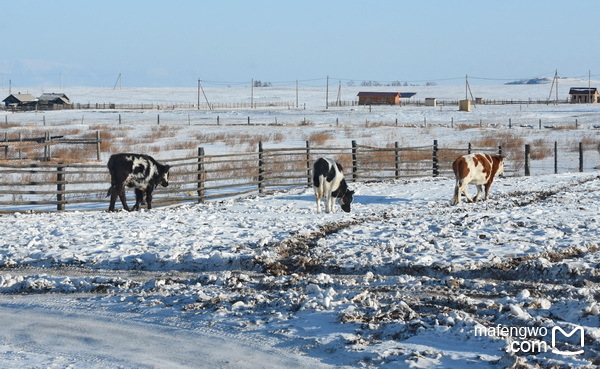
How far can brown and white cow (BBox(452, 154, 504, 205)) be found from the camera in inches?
740

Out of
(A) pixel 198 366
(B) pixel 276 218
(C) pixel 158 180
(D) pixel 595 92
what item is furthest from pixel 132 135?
(D) pixel 595 92

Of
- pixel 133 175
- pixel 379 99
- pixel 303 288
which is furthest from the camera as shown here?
pixel 379 99

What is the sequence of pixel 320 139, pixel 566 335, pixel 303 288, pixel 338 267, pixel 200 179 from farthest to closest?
pixel 320 139 → pixel 200 179 → pixel 338 267 → pixel 303 288 → pixel 566 335

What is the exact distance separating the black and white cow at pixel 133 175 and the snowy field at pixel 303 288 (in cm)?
139

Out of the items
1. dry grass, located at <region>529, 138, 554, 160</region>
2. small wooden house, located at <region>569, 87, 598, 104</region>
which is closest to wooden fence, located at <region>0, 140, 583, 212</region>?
dry grass, located at <region>529, 138, 554, 160</region>

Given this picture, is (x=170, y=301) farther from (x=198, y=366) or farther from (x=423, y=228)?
(x=423, y=228)

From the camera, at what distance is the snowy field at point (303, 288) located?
6664 mm

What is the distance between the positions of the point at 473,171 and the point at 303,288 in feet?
36.8

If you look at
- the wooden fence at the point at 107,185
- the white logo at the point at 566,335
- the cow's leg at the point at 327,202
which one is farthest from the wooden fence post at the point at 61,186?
the white logo at the point at 566,335

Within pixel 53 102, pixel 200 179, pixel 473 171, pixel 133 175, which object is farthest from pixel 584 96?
pixel 133 175

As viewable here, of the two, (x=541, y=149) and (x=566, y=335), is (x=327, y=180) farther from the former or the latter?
(x=541, y=149)

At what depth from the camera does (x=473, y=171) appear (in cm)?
1917

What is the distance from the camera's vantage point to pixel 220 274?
9.85m

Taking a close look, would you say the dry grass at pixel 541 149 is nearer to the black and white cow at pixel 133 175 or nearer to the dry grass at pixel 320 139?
the dry grass at pixel 320 139
